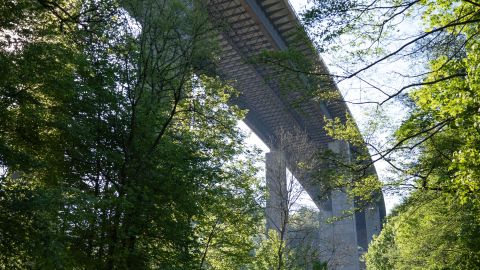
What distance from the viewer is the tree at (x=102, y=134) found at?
24.1 feet

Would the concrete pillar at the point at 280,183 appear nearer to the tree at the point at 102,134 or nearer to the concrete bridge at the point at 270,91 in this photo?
the concrete bridge at the point at 270,91

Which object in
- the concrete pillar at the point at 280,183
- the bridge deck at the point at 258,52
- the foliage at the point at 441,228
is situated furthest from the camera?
the bridge deck at the point at 258,52

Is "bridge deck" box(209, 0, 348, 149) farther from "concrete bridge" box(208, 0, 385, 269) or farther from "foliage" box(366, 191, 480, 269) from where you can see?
"foliage" box(366, 191, 480, 269)

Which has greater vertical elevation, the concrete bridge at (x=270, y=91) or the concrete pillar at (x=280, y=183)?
the concrete bridge at (x=270, y=91)

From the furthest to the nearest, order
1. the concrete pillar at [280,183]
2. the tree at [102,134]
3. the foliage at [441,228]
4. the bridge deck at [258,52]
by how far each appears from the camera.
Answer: the bridge deck at [258,52], the concrete pillar at [280,183], the foliage at [441,228], the tree at [102,134]

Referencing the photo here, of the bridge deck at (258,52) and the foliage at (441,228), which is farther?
the bridge deck at (258,52)

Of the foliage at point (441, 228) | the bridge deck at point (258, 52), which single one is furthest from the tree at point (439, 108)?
the bridge deck at point (258, 52)

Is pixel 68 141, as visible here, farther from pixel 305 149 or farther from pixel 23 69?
pixel 305 149

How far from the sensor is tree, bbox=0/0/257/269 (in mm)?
7355

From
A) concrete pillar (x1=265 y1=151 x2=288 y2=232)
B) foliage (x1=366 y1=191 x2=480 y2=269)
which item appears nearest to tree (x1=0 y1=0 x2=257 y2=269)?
foliage (x1=366 y1=191 x2=480 y2=269)

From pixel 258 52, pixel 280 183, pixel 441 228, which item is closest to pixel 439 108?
pixel 441 228

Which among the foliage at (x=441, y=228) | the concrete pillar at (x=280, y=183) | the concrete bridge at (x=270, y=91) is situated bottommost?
the foliage at (x=441, y=228)

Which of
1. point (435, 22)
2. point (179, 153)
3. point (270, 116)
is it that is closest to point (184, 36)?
point (179, 153)

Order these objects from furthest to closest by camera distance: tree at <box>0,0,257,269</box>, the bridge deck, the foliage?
the bridge deck, the foliage, tree at <box>0,0,257,269</box>
